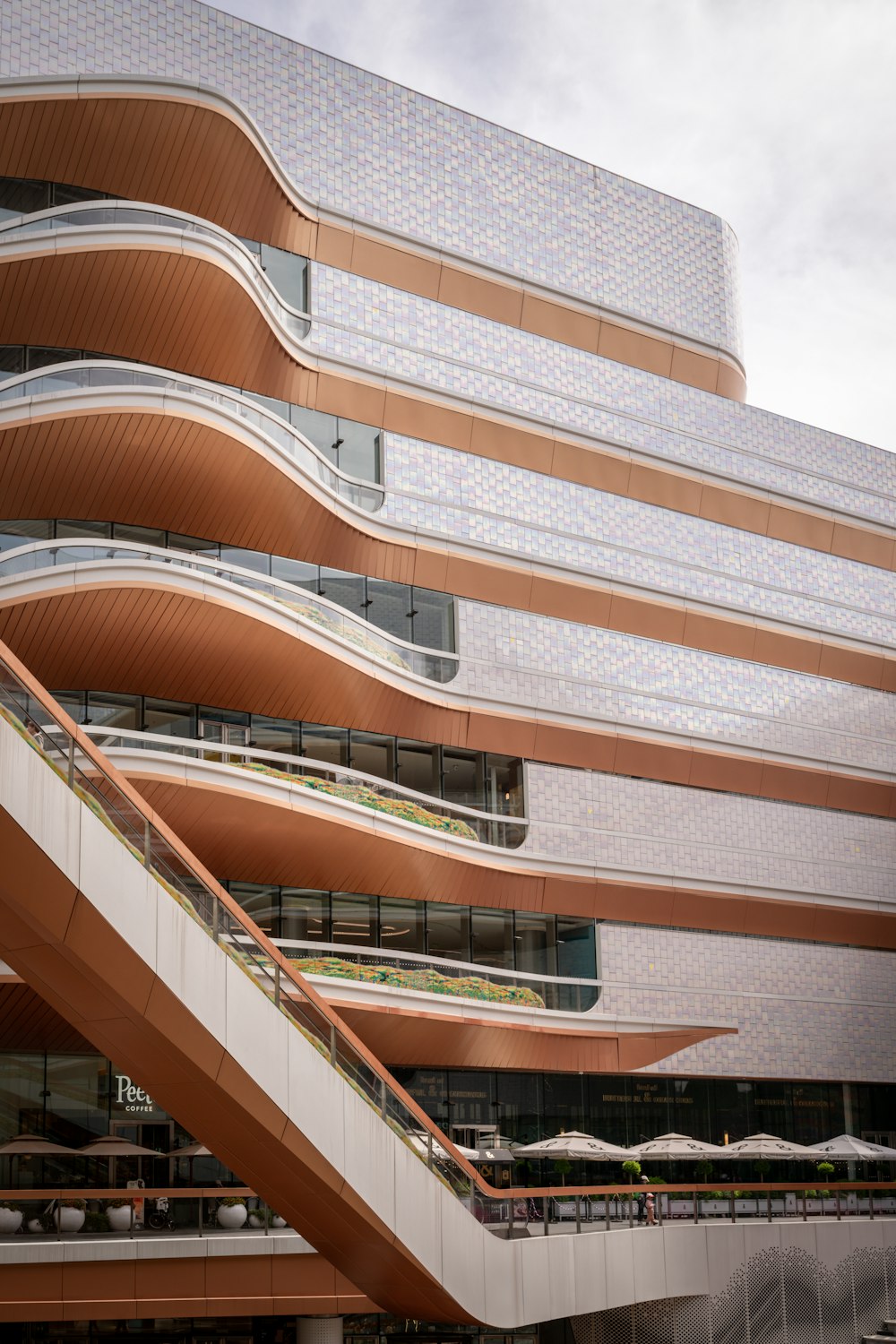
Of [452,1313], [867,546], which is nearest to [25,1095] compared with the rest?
[452,1313]

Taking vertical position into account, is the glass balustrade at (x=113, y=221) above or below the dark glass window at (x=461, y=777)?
above

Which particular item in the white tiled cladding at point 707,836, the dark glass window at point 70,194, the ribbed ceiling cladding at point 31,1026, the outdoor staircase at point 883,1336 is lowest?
the outdoor staircase at point 883,1336

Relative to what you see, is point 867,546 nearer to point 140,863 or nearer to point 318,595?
point 318,595

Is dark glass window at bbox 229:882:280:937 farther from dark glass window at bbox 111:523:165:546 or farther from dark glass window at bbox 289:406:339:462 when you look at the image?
dark glass window at bbox 289:406:339:462

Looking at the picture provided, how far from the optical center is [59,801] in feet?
51.4

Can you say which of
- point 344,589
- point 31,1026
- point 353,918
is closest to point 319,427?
point 344,589

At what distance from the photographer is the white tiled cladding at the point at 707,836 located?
3634 centimetres

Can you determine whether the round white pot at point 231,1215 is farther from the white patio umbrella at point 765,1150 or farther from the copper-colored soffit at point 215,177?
the copper-colored soffit at point 215,177

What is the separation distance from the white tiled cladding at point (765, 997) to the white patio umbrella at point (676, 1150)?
225 centimetres

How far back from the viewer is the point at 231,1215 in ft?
76.5

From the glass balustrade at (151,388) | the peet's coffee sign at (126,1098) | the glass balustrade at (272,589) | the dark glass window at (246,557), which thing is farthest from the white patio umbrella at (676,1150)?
the glass balustrade at (151,388)

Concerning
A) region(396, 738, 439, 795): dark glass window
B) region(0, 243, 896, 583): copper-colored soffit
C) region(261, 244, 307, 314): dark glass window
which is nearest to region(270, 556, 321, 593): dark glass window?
region(0, 243, 896, 583): copper-colored soffit

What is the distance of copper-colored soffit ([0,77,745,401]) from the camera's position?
30391 millimetres

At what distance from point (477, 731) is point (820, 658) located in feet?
45.1
